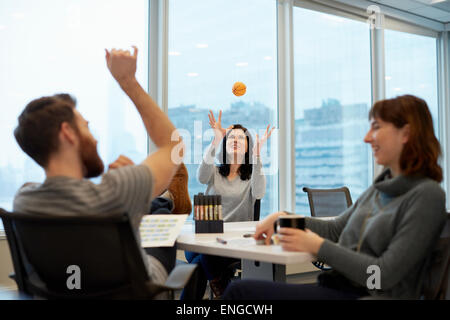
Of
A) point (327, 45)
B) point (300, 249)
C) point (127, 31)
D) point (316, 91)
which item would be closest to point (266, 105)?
point (316, 91)

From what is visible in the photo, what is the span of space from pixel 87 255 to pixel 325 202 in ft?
7.86

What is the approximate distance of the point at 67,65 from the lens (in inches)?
143

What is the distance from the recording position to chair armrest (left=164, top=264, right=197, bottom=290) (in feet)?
4.04

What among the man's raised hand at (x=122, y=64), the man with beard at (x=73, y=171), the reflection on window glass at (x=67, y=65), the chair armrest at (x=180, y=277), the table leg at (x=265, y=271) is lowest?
the table leg at (x=265, y=271)

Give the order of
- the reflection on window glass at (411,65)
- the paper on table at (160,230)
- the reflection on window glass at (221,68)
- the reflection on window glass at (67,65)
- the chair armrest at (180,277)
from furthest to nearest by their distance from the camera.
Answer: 1. the reflection on window glass at (411,65)
2. the reflection on window glass at (221,68)
3. the reflection on window glass at (67,65)
4. the paper on table at (160,230)
5. the chair armrest at (180,277)

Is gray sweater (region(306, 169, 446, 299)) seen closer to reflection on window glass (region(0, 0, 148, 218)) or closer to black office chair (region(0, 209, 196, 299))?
black office chair (region(0, 209, 196, 299))

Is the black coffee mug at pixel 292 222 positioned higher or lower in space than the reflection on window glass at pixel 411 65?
lower

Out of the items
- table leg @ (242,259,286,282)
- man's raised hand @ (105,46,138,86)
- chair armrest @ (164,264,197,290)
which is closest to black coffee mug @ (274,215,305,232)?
chair armrest @ (164,264,197,290)

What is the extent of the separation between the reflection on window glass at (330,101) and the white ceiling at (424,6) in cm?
45

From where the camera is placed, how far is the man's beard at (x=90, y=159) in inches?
51.5

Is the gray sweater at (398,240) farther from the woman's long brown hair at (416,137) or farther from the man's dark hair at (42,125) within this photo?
the man's dark hair at (42,125)

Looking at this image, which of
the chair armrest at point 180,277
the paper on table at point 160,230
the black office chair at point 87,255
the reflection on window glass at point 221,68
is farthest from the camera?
the reflection on window glass at point 221,68

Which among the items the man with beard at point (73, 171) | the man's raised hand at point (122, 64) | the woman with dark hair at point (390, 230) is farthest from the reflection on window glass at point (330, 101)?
the man with beard at point (73, 171)
